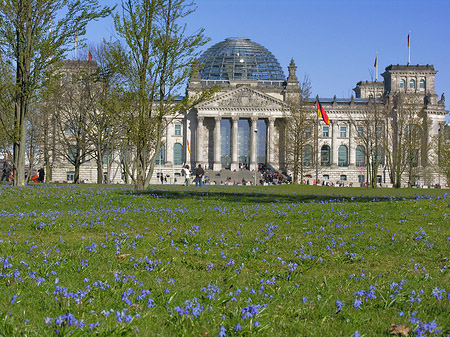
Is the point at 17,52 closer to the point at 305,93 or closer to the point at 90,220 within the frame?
the point at 90,220

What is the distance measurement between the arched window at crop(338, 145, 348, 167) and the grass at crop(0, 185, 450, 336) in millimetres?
98802

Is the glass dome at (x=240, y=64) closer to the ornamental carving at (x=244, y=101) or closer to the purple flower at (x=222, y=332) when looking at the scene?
the ornamental carving at (x=244, y=101)

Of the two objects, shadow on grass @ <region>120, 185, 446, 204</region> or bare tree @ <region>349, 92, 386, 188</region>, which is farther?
bare tree @ <region>349, 92, 386, 188</region>

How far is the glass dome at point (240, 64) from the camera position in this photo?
117m

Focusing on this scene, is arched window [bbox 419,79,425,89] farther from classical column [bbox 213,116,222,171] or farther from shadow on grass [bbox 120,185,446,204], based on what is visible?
shadow on grass [bbox 120,185,446,204]

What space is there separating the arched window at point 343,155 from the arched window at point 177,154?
31.1 metres

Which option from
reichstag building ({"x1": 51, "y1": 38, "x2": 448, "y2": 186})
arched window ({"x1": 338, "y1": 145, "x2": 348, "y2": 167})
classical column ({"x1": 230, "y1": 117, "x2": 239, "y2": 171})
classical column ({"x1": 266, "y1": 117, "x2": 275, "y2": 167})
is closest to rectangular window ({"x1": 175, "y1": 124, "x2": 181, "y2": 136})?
reichstag building ({"x1": 51, "y1": 38, "x2": 448, "y2": 186})

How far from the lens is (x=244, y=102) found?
106375 mm

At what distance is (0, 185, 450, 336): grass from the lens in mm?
5352

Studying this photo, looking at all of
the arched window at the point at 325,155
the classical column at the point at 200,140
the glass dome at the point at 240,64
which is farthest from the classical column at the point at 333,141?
the classical column at the point at 200,140

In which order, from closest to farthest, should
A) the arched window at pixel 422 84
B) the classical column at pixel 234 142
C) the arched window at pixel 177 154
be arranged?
the classical column at pixel 234 142 → the arched window at pixel 177 154 → the arched window at pixel 422 84

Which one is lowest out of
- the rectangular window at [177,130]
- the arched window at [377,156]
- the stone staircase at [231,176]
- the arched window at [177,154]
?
the stone staircase at [231,176]

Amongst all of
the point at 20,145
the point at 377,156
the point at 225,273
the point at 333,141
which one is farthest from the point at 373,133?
the point at 225,273

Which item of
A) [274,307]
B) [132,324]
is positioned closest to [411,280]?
[274,307]
